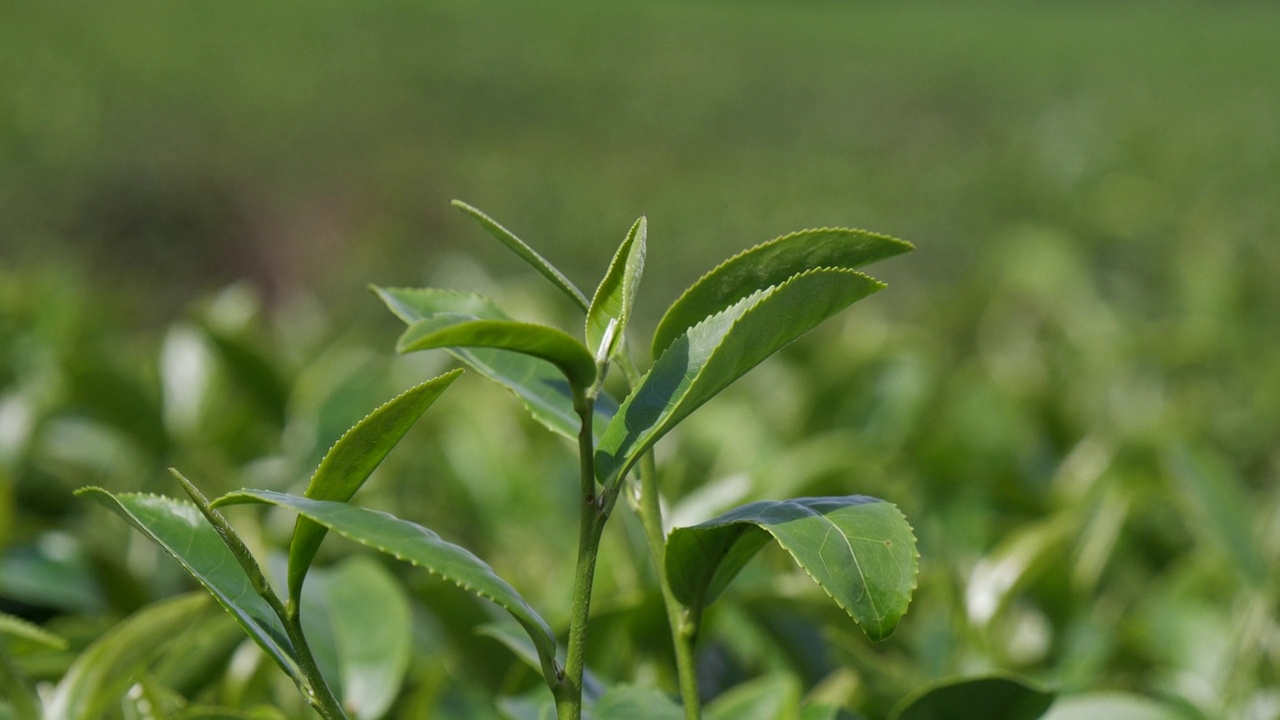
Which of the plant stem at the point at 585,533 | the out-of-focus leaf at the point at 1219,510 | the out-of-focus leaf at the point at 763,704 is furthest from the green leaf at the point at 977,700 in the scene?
the out-of-focus leaf at the point at 1219,510

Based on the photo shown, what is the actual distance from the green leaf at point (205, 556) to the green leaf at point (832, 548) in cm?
19

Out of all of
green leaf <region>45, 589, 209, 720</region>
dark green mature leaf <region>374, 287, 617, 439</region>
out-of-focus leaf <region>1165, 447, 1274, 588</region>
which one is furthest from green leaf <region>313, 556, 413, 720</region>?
out-of-focus leaf <region>1165, 447, 1274, 588</region>

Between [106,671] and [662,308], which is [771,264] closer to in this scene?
[106,671]

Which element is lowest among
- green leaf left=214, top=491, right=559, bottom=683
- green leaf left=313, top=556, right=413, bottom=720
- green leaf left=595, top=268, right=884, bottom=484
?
green leaf left=313, top=556, right=413, bottom=720

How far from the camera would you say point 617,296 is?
55 centimetres

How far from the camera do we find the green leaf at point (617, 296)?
54 cm

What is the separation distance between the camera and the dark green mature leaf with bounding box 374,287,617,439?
62 cm

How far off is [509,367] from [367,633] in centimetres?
30

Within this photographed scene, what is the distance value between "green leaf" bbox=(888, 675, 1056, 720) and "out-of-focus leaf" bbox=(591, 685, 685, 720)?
0.44 ft

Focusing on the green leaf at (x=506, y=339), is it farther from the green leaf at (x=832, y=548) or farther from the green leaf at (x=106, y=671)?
the green leaf at (x=106, y=671)

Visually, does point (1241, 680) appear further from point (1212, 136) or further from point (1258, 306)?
point (1212, 136)

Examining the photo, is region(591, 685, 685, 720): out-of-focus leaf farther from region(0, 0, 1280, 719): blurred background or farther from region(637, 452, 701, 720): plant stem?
region(0, 0, 1280, 719): blurred background

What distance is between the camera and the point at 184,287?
596 centimetres

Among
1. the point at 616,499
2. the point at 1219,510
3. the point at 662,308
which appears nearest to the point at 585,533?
the point at 616,499
